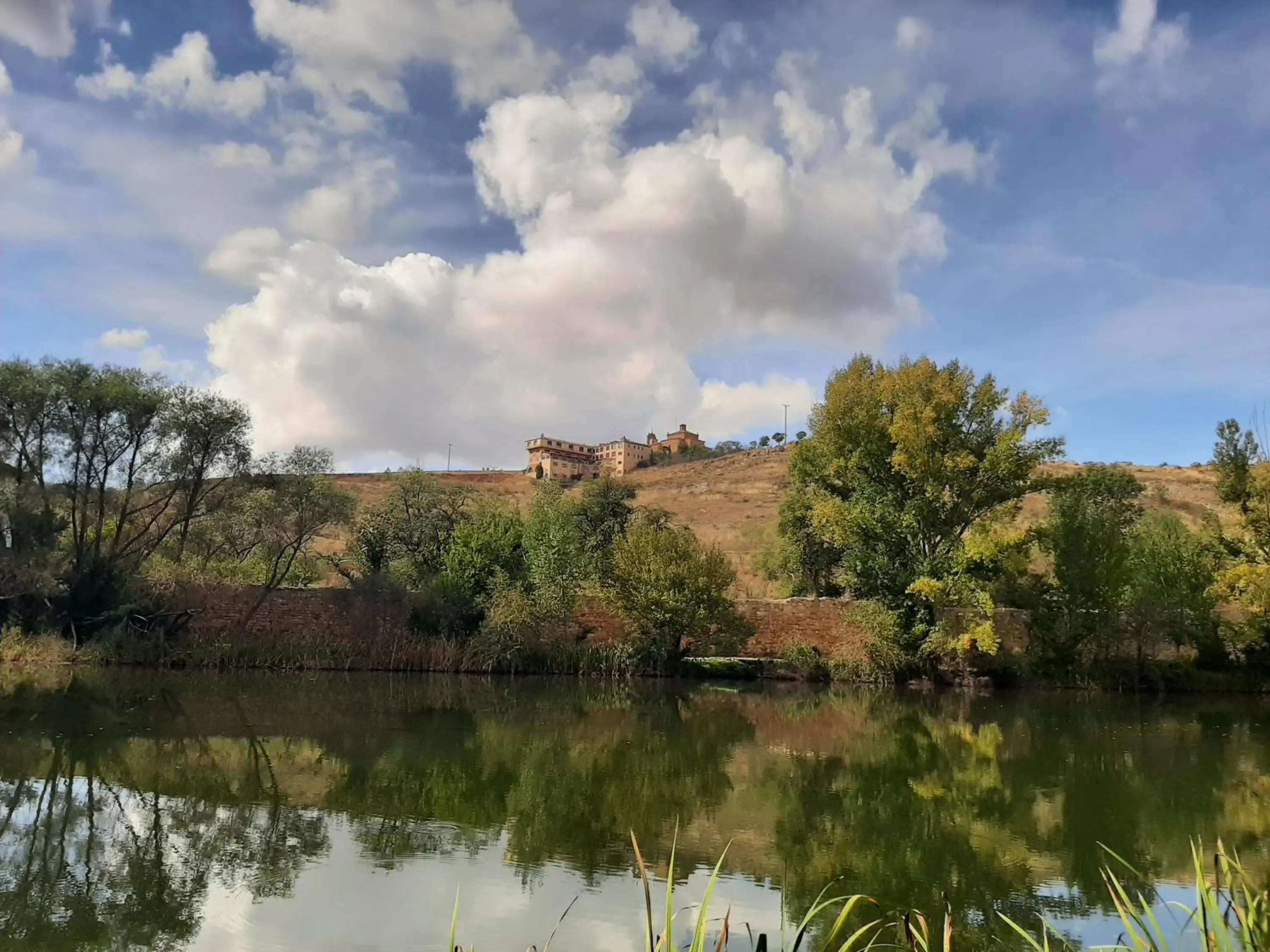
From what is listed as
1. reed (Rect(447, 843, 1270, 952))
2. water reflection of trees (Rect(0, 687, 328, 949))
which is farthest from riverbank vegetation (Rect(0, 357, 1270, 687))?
reed (Rect(447, 843, 1270, 952))

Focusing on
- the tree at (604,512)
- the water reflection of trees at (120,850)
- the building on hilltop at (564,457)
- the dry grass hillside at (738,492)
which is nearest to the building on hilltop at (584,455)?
the building on hilltop at (564,457)

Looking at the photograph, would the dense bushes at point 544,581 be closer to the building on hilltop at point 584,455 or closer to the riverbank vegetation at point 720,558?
the riverbank vegetation at point 720,558

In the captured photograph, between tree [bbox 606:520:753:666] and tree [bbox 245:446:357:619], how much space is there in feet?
29.1

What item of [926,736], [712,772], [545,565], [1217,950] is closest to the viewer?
[1217,950]

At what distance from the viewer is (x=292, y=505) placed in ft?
88.1

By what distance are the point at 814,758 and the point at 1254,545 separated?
779 inches

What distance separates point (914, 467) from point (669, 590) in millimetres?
7818

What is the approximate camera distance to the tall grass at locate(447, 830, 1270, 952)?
294cm

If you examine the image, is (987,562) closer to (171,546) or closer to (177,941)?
(177,941)

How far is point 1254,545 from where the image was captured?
25625 millimetres

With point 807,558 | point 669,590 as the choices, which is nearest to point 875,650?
point 669,590

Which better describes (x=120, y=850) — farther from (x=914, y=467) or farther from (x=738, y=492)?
(x=738, y=492)

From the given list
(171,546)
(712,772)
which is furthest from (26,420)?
(712,772)

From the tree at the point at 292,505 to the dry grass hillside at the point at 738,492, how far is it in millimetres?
5852
